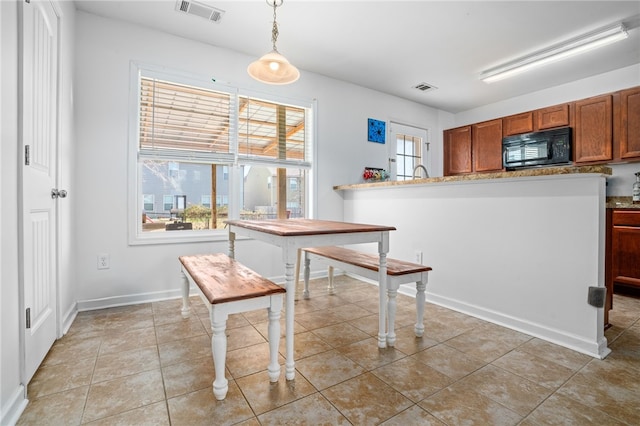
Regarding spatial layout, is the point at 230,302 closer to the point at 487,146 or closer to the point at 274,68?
the point at 274,68

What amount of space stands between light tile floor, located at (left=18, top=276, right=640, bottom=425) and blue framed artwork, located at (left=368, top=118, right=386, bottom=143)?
2.74 m

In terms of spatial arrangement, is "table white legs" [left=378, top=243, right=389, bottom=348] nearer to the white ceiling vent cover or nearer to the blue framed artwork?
the white ceiling vent cover

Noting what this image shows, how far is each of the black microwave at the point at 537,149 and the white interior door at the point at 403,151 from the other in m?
1.13

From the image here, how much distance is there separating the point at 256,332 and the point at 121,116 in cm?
226

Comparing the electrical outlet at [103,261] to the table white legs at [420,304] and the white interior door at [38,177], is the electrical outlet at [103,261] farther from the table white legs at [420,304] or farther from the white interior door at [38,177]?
the table white legs at [420,304]

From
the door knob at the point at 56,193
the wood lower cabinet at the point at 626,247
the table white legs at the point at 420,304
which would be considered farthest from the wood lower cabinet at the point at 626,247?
the door knob at the point at 56,193

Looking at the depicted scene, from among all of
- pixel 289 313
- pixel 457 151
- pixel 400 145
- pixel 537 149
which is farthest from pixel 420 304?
pixel 457 151

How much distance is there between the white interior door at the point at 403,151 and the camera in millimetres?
4609

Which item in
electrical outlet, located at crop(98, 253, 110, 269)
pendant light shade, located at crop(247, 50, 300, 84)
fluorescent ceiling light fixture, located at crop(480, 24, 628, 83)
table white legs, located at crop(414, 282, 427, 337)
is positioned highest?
fluorescent ceiling light fixture, located at crop(480, 24, 628, 83)

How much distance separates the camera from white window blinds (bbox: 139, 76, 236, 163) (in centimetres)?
288

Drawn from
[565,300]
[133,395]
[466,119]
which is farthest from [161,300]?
[466,119]

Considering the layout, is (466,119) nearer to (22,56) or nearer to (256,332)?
(256,332)

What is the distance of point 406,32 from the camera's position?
2922mm

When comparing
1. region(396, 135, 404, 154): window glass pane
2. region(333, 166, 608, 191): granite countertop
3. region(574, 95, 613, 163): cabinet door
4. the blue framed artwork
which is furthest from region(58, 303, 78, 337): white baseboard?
region(574, 95, 613, 163): cabinet door
